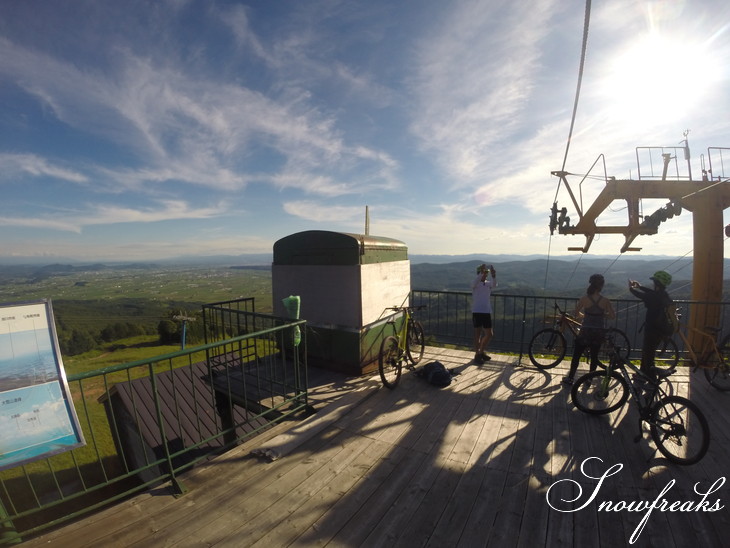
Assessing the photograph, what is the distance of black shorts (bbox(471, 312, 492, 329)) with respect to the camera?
6.37 m

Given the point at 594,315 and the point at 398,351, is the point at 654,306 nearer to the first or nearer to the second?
the point at 594,315

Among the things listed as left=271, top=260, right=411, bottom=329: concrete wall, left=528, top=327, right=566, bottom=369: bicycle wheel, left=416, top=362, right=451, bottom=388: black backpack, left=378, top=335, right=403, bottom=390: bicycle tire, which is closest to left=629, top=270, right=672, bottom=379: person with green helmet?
left=528, top=327, right=566, bottom=369: bicycle wheel

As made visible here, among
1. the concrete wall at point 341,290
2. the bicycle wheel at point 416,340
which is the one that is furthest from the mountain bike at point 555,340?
the concrete wall at point 341,290

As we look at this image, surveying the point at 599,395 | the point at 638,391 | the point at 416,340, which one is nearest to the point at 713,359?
the point at 599,395

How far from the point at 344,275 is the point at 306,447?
299 centimetres

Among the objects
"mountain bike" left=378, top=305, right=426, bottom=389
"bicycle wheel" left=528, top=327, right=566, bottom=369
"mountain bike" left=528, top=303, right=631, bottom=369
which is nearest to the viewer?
"mountain bike" left=378, top=305, right=426, bottom=389

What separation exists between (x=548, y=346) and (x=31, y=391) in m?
7.19

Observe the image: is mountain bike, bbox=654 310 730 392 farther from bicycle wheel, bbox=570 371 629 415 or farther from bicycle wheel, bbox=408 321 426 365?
bicycle wheel, bbox=408 321 426 365

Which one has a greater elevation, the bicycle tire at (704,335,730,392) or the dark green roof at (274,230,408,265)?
the dark green roof at (274,230,408,265)

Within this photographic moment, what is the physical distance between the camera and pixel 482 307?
20.9ft

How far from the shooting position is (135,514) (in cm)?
272

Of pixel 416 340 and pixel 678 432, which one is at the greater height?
pixel 416 340

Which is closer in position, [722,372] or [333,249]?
[722,372]

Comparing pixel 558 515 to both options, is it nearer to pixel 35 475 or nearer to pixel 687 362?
pixel 687 362
